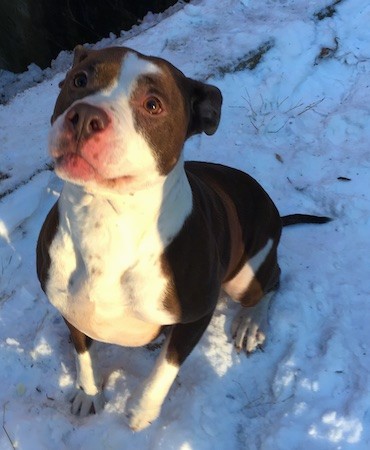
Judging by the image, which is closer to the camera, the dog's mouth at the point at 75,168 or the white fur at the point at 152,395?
the dog's mouth at the point at 75,168

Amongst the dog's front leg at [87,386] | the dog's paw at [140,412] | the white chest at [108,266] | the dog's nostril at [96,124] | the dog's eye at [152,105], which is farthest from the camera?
the dog's front leg at [87,386]

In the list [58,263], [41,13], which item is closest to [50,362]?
[58,263]

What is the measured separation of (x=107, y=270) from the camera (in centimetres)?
254

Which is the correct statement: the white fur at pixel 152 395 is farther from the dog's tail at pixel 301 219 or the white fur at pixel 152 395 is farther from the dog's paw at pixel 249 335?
the dog's tail at pixel 301 219

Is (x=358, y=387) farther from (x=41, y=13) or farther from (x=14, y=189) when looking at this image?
(x=41, y=13)

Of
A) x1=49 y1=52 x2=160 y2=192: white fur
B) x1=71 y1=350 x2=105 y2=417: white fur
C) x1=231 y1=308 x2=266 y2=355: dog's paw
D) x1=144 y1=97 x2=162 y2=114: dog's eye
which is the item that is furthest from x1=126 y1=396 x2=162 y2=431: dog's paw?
x1=144 y1=97 x2=162 y2=114: dog's eye

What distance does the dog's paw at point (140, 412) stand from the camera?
306 cm

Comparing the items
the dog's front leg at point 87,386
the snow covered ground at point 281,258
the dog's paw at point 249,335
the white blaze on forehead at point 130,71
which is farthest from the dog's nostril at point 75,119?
the dog's paw at point 249,335

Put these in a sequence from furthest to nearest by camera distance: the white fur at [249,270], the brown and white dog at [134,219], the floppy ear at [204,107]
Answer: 1. the white fur at [249,270]
2. the floppy ear at [204,107]
3. the brown and white dog at [134,219]

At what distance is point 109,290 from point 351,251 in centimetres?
208

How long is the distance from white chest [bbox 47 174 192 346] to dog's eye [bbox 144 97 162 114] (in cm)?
35

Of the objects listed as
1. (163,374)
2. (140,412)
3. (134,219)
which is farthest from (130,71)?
(140,412)

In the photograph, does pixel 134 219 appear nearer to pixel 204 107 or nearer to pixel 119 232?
pixel 119 232

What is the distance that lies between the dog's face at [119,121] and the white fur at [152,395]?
1065 millimetres
